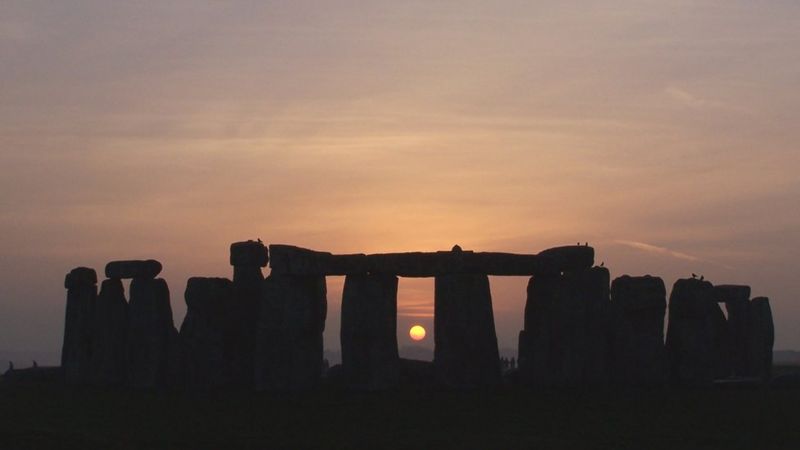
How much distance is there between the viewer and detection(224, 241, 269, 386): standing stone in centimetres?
2608

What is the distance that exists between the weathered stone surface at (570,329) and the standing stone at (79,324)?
8.85 meters

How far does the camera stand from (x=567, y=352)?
25.1 m

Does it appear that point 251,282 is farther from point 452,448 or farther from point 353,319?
point 452,448

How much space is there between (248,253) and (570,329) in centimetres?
618

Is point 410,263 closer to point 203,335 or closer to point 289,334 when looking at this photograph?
point 289,334

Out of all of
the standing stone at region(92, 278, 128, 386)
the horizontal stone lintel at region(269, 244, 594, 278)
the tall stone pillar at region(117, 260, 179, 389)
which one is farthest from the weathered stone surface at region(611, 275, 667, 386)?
the standing stone at region(92, 278, 128, 386)

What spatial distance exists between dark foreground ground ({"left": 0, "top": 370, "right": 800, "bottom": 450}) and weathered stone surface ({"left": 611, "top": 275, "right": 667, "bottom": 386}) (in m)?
1.42

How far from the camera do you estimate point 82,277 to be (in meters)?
28.3

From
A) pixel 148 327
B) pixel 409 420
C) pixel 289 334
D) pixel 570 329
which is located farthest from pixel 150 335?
pixel 409 420

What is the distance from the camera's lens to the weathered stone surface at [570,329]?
25.0m

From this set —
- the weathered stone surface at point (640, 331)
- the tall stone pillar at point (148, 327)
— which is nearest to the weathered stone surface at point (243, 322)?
the tall stone pillar at point (148, 327)

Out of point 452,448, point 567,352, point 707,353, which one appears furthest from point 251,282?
point 452,448

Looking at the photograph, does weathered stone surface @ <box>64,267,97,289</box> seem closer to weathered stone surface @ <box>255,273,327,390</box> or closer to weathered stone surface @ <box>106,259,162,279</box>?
weathered stone surface @ <box>106,259,162,279</box>

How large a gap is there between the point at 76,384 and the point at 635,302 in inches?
432
